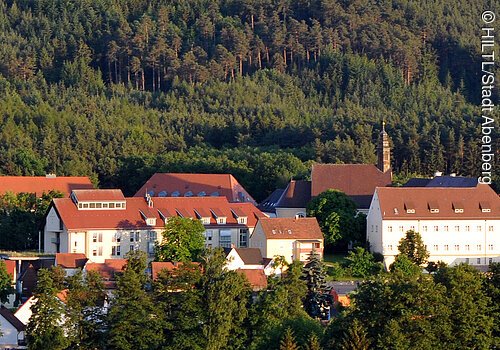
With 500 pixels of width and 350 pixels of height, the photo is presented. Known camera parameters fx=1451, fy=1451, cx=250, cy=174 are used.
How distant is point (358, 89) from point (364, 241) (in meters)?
46.3

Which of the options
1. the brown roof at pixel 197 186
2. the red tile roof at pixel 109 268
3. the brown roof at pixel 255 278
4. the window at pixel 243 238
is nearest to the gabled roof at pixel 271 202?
the brown roof at pixel 197 186

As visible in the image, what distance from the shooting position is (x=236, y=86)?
11325cm

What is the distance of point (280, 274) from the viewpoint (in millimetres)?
61969

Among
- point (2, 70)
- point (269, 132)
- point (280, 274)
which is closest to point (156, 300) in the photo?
point (280, 274)

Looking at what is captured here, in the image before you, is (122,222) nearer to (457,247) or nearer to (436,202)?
(436,202)

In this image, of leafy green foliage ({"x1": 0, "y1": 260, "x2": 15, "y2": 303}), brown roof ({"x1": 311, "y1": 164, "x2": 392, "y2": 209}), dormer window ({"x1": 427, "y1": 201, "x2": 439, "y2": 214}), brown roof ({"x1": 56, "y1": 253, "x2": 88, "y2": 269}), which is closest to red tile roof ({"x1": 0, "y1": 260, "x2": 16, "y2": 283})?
leafy green foliage ({"x1": 0, "y1": 260, "x2": 15, "y2": 303})

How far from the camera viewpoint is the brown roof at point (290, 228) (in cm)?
6569

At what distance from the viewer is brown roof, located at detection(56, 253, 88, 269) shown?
6163 cm

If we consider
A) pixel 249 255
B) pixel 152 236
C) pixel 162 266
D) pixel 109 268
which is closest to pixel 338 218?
pixel 249 255

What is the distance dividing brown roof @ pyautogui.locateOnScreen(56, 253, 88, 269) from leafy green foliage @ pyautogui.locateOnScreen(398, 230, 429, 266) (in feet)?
46.9

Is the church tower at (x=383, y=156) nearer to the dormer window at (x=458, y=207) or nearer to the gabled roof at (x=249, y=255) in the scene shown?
the dormer window at (x=458, y=207)

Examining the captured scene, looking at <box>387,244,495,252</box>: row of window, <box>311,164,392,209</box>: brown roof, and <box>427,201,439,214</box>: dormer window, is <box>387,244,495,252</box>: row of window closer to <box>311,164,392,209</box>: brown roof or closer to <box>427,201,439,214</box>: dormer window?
<box>427,201,439,214</box>: dormer window

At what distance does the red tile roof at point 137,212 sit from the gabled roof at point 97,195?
0.50 m

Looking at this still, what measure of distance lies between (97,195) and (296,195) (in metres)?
11.0
